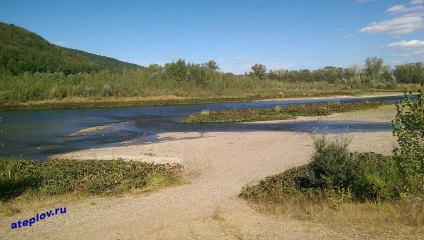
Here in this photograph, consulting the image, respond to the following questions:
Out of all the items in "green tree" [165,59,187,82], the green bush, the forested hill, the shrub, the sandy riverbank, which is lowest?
the sandy riverbank

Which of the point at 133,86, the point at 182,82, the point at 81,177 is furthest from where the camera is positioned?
the point at 182,82

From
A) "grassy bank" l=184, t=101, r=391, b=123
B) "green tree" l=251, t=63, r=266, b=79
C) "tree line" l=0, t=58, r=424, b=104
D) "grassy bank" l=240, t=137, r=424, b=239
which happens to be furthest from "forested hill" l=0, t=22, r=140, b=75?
"grassy bank" l=240, t=137, r=424, b=239

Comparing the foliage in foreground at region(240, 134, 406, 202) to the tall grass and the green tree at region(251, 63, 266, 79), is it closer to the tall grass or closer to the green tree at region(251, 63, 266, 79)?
the tall grass

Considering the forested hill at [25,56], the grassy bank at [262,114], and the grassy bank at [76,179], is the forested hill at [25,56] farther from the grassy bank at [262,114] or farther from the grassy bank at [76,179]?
the grassy bank at [76,179]

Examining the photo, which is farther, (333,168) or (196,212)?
(333,168)

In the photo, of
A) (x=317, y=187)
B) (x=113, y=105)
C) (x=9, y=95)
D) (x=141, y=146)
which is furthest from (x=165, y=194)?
(x=9, y=95)

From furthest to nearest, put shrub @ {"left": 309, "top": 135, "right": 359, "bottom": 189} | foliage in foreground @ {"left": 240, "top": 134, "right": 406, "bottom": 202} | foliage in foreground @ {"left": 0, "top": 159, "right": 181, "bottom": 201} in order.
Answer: foliage in foreground @ {"left": 0, "top": 159, "right": 181, "bottom": 201} < shrub @ {"left": 309, "top": 135, "right": 359, "bottom": 189} < foliage in foreground @ {"left": 240, "top": 134, "right": 406, "bottom": 202}

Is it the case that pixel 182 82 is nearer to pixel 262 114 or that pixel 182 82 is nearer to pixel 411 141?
pixel 262 114

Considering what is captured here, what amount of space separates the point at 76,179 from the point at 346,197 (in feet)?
30.6

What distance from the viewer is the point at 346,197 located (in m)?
9.42

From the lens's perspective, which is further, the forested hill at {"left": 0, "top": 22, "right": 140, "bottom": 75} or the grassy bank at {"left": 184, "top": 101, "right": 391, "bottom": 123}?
the forested hill at {"left": 0, "top": 22, "right": 140, "bottom": 75}

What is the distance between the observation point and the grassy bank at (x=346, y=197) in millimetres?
7117

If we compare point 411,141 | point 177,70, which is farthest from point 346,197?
point 177,70

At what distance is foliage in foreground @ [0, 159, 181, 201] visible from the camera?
11188 mm
